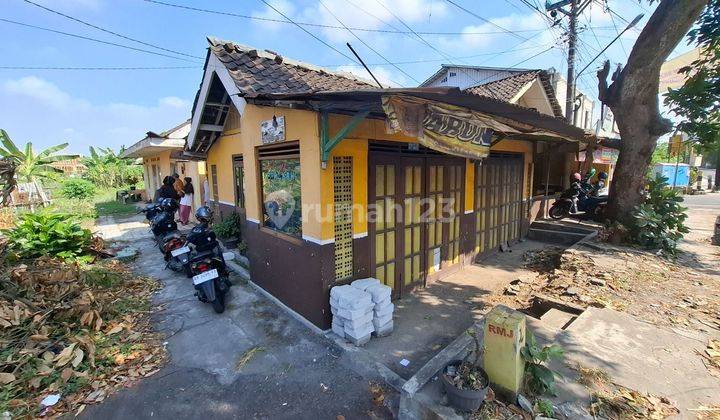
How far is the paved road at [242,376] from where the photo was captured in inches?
122

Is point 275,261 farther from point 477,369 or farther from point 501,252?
point 501,252

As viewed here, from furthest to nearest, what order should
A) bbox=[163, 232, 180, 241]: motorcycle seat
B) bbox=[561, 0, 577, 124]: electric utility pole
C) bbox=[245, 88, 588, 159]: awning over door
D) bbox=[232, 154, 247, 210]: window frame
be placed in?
bbox=[561, 0, 577, 124]: electric utility pole < bbox=[232, 154, 247, 210]: window frame < bbox=[163, 232, 180, 241]: motorcycle seat < bbox=[245, 88, 588, 159]: awning over door

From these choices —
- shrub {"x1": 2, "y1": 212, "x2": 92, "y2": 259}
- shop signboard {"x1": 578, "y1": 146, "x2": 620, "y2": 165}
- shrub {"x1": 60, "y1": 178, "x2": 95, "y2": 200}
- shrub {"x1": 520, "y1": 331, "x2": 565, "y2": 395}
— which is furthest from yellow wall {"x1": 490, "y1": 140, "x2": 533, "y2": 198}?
shrub {"x1": 60, "y1": 178, "x2": 95, "y2": 200}

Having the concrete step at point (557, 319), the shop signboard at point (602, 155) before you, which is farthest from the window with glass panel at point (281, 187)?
the shop signboard at point (602, 155)

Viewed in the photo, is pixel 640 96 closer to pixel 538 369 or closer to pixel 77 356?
pixel 538 369

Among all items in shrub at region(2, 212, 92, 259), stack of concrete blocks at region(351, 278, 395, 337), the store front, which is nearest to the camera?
stack of concrete blocks at region(351, 278, 395, 337)

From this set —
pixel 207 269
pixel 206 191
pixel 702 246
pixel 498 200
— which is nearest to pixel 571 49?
pixel 702 246

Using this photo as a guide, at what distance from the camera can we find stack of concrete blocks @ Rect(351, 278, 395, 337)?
409 cm

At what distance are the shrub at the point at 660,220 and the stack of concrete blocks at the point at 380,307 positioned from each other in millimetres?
7019

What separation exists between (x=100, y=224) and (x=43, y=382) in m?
11.3

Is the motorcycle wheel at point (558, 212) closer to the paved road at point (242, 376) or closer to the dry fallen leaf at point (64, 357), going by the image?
the paved road at point (242, 376)

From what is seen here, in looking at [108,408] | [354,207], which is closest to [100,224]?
[108,408]

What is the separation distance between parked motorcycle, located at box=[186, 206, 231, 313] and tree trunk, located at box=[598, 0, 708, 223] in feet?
31.3

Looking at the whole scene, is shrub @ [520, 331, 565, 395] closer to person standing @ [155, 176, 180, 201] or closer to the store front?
the store front
